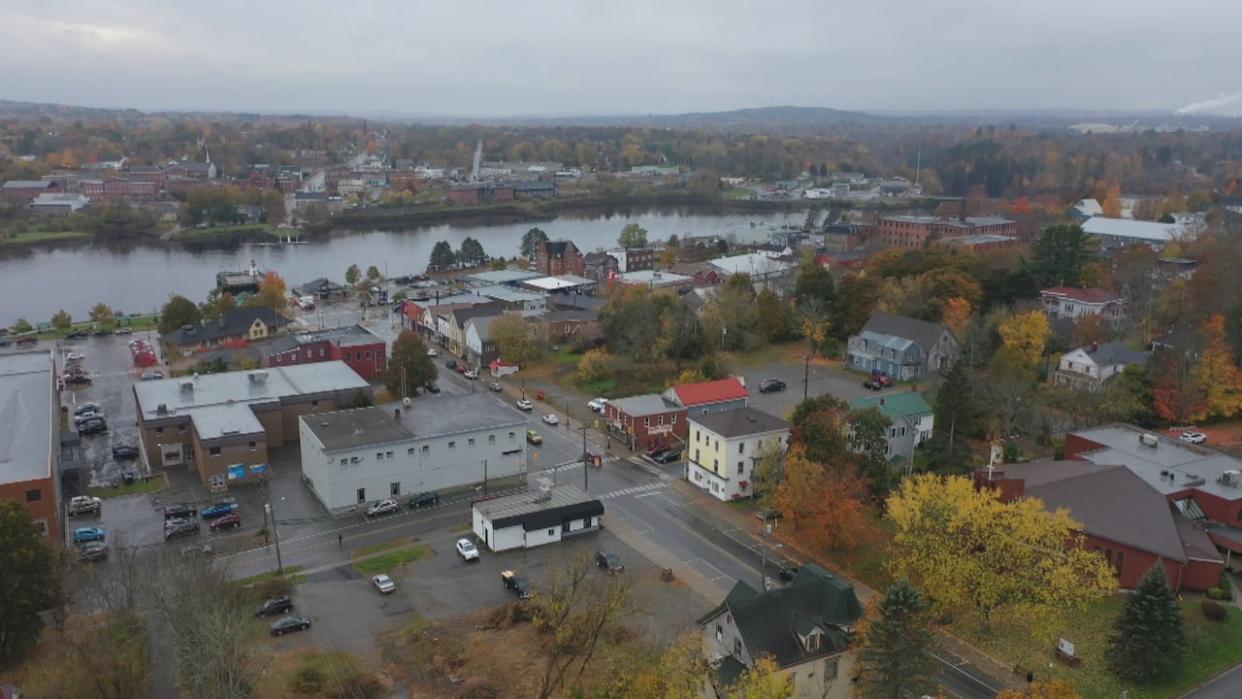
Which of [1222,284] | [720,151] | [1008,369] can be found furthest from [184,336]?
[720,151]

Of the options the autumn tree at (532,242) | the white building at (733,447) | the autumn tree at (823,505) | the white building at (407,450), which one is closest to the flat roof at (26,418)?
the white building at (407,450)

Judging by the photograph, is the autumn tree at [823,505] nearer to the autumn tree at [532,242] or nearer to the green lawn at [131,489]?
the green lawn at [131,489]

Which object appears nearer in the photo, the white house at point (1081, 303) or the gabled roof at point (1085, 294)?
the white house at point (1081, 303)

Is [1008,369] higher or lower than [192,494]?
higher

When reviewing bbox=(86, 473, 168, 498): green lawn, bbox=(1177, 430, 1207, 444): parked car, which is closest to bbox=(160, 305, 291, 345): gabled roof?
bbox=(86, 473, 168, 498): green lawn

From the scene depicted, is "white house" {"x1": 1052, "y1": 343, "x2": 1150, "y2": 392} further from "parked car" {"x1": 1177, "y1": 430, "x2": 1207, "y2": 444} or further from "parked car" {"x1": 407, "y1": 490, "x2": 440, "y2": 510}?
"parked car" {"x1": 407, "y1": 490, "x2": 440, "y2": 510}

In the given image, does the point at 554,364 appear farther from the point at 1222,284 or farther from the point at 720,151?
the point at 720,151
